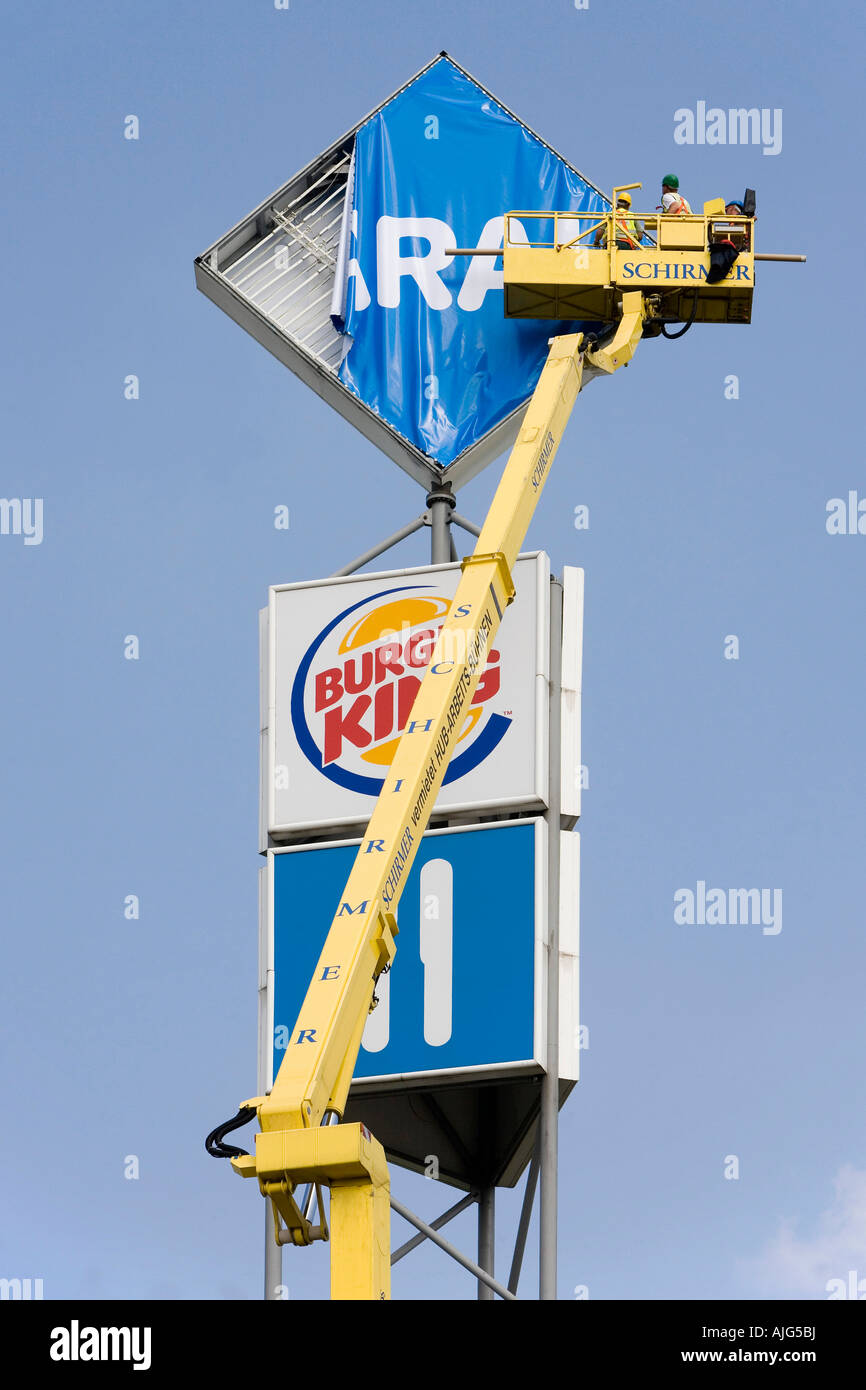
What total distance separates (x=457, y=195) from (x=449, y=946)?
1447 cm

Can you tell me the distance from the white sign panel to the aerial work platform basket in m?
5.55

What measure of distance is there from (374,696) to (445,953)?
4.50 meters

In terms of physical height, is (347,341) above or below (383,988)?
above

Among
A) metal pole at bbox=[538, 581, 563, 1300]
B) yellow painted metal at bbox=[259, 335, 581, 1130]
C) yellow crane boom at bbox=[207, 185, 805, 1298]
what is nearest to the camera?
yellow crane boom at bbox=[207, 185, 805, 1298]

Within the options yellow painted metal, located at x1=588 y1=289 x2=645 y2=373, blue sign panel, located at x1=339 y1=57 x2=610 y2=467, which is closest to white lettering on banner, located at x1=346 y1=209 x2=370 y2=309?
blue sign panel, located at x1=339 y1=57 x2=610 y2=467

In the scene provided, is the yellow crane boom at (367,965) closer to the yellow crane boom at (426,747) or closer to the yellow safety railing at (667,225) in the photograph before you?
the yellow crane boom at (426,747)

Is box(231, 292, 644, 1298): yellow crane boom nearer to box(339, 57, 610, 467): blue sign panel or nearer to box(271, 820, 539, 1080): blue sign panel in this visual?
box(271, 820, 539, 1080): blue sign panel

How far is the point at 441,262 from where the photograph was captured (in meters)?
41.8

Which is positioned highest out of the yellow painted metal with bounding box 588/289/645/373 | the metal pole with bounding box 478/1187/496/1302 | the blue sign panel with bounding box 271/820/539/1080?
the yellow painted metal with bounding box 588/289/645/373

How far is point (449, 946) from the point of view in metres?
35.1

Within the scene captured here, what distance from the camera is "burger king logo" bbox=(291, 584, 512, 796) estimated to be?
1442 inches

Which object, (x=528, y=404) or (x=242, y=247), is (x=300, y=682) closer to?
(x=528, y=404)

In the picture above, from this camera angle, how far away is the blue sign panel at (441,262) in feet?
134
